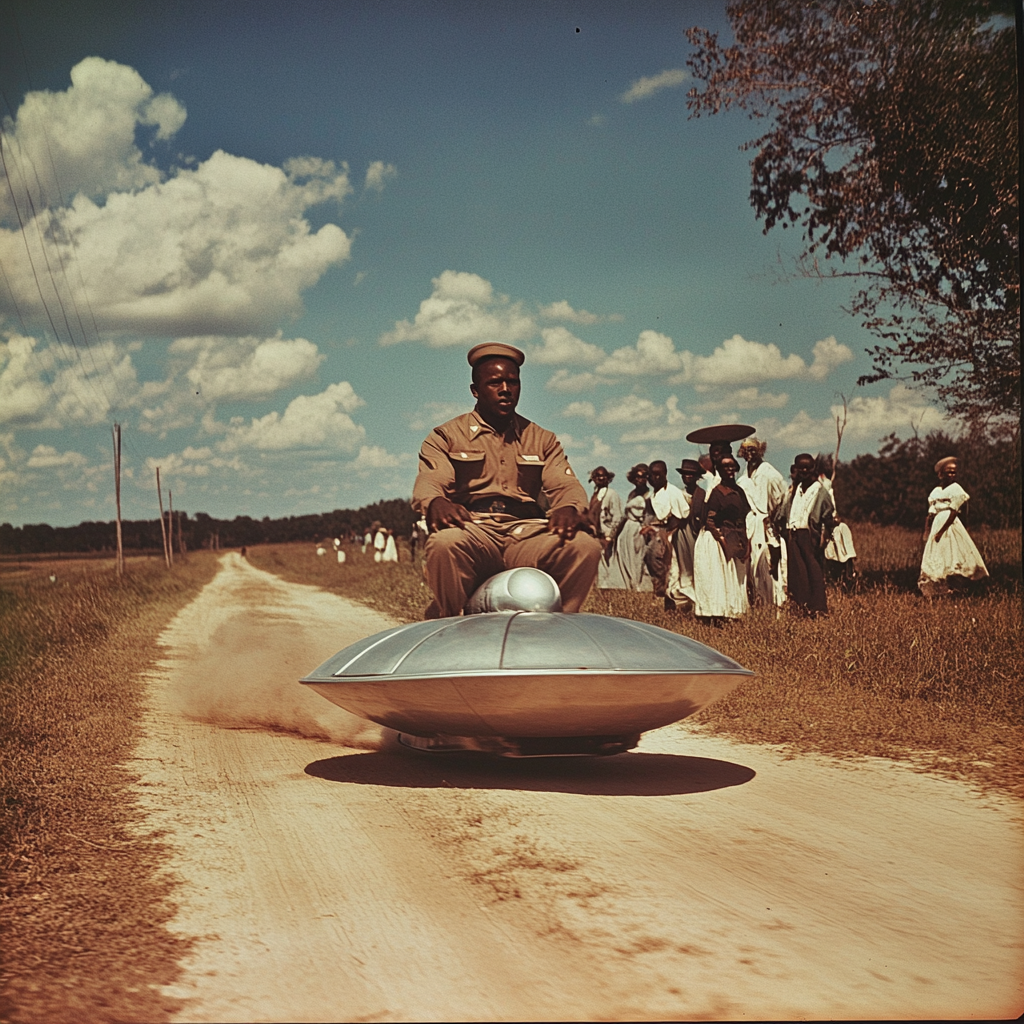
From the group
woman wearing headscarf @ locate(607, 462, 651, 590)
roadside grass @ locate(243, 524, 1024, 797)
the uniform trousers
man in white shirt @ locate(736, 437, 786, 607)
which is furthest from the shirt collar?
woman wearing headscarf @ locate(607, 462, 651, 590)

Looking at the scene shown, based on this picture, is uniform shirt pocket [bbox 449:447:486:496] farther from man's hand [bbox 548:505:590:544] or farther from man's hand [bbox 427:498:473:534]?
man's hand [bbox 548:505:590:544]

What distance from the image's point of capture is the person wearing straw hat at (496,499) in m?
5.48

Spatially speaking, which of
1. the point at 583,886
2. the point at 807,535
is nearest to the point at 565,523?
the point at 583,886

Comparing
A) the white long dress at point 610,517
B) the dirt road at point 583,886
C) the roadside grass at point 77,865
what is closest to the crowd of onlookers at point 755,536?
the white long dress at point 610,517

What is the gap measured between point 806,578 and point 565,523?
716cm

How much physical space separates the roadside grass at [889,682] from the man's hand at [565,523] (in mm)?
1988

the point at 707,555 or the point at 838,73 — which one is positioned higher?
the point at 838,73

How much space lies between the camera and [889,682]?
7.65 m

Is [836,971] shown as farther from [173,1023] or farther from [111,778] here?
[111,778]

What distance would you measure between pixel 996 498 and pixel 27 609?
30.1m

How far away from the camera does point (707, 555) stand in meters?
11.6

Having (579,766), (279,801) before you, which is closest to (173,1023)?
(279,801)

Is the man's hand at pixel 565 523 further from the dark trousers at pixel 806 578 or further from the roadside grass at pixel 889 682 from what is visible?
the dark trousers at pixel 806 578

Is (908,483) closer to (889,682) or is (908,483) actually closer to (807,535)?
(807,535)
